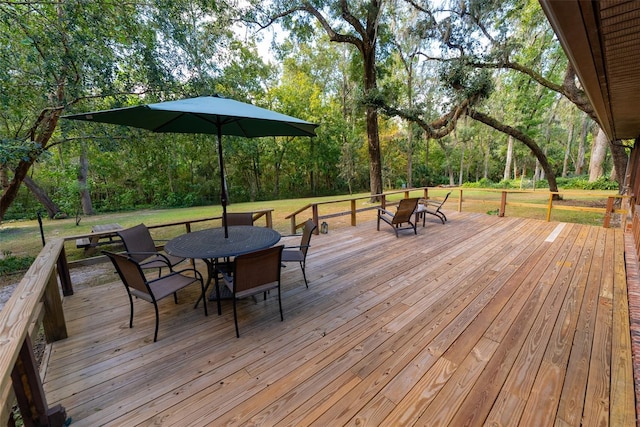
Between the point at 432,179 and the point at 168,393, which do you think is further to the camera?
the point at 432,179

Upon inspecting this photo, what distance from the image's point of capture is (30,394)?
1.34m

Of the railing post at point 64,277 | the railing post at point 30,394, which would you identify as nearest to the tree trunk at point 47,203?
the railing post at point 64,277

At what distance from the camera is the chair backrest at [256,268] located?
2.09 meters

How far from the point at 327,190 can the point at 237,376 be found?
2085cm

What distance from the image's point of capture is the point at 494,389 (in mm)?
1636

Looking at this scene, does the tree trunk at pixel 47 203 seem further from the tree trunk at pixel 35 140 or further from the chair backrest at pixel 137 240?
the chair backrest at pixel 137 240

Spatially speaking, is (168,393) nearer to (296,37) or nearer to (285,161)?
(296,37)

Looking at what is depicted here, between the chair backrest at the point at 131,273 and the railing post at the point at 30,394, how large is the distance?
76cm

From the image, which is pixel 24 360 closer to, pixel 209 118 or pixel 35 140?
pixel 209 118

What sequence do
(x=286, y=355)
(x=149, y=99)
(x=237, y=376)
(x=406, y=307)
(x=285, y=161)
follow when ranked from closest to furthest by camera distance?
(x=237, y=376) → (x=286, y=355) → (x=406, y=307) → (x=149, y=99) → (x=285, y=161)

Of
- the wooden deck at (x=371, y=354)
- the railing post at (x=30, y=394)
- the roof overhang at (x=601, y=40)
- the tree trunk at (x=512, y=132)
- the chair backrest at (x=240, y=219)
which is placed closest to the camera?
the roof overhang at (x=601, y=40)

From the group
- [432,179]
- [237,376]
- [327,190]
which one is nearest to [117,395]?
[237,376]

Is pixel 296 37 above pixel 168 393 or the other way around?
above

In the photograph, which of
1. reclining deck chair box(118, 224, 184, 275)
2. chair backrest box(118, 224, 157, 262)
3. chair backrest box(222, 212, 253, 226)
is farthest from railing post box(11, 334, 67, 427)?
chair backrest box(222, 212, 253, 226)
